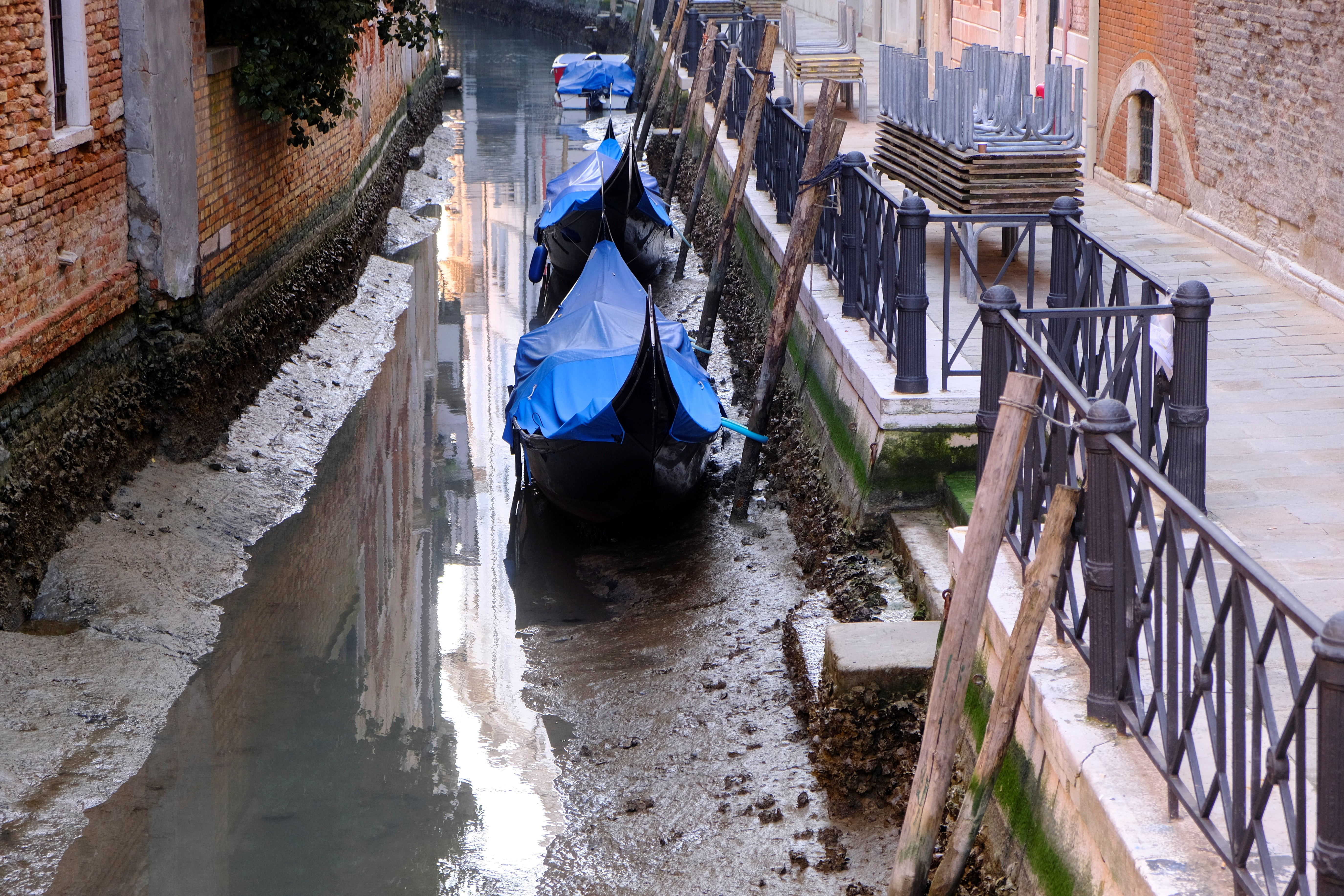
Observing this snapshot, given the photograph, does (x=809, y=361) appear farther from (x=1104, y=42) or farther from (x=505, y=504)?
(x=1104, y=42)

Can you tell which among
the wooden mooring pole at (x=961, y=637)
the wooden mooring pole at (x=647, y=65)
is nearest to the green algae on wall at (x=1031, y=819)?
the wooden mooring pole at (x=961, y=637)

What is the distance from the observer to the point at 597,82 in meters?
23.5

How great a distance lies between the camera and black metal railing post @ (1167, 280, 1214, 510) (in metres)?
4.20

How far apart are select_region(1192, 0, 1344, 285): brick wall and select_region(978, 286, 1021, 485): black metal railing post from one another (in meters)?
3.52

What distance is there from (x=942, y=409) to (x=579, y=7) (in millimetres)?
32726

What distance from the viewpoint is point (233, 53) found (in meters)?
7.98

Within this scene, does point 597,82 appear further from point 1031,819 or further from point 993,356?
point 1031,819

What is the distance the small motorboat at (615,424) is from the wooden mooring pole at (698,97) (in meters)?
7.89

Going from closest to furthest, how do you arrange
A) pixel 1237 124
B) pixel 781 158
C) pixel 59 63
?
pixel 59 63, pixel 1237 124, pixel 781 158

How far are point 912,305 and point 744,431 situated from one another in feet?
5.92

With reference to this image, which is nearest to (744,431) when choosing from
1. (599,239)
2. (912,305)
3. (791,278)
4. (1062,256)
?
(791,278)

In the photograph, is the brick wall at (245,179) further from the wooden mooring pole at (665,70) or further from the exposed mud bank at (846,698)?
the wooden mooring pole at (665,70)

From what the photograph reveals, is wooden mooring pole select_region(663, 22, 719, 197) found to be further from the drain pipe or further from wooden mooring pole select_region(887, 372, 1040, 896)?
wooden mooring pole select_region(887, 372, 1040, 896)

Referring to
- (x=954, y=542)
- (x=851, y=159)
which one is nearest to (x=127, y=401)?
(x=851, y=159)
